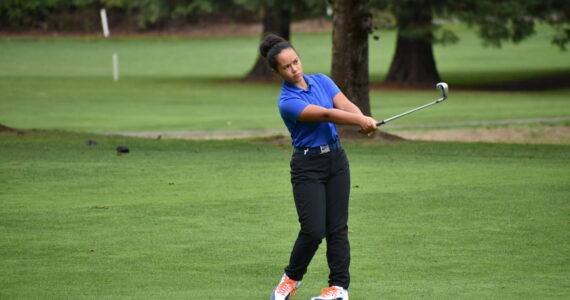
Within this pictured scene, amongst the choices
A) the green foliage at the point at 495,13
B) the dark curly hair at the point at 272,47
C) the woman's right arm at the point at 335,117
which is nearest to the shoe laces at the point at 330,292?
the woman's right arm at the point at 335,117

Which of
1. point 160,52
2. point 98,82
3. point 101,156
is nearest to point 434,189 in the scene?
point 101,156

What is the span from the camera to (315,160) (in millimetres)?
7094

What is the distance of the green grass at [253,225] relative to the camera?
8.07 metres

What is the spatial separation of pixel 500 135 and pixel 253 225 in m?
14.5

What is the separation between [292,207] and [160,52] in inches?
2458

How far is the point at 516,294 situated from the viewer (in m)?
7.58

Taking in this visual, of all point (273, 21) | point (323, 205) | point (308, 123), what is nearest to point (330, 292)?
point (323, 205)

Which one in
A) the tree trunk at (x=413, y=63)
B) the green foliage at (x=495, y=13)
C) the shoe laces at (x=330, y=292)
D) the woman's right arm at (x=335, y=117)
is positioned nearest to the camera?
the woman's right arm at (x=335, y=117)

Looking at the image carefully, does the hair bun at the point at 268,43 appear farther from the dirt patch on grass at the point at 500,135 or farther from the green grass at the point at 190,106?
the green grass at the point at 190,106

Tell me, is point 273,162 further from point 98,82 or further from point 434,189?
point 98,82

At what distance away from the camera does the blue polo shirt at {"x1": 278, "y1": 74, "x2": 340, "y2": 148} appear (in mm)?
7027

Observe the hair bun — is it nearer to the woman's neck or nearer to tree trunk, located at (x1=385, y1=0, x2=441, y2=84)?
the woman's neck

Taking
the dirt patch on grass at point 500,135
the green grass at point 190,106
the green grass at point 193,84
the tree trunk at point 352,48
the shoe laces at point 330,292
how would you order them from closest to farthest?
the shoe laces at point 330,292
the tree trunk at point 352,48
the dirt patch on grass at point 500,135
the green grass at point 190,106
the green grass at point 193,84

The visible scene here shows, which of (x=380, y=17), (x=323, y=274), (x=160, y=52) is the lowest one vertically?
(x=160, y=52)
